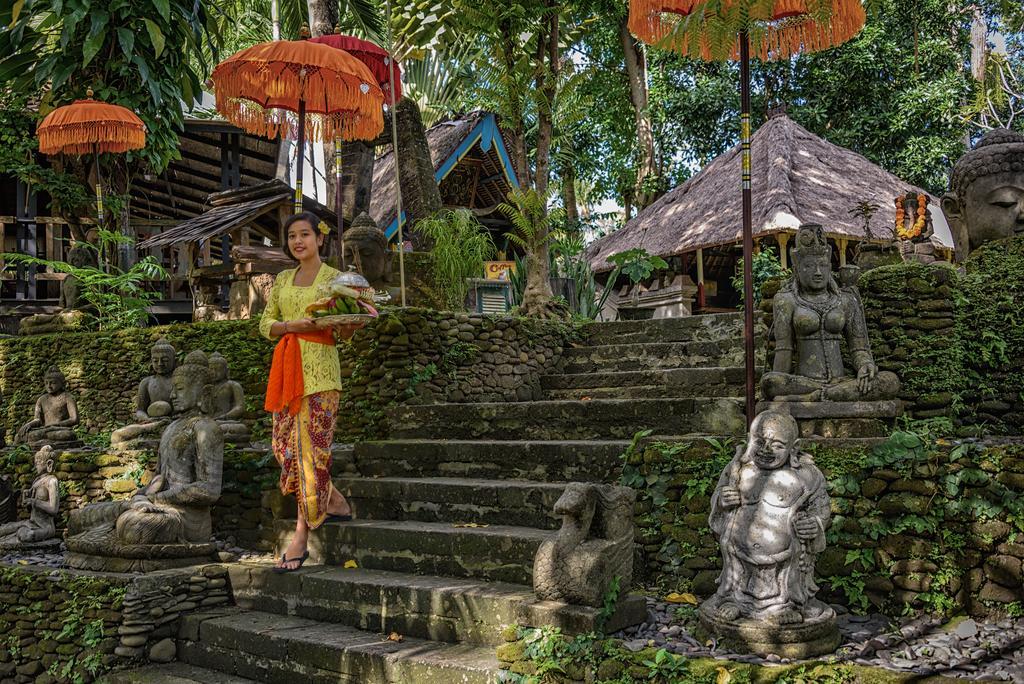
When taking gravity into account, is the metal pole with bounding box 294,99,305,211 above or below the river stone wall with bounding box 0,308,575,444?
above

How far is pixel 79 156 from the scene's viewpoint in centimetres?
1284

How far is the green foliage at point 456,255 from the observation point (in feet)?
30.9

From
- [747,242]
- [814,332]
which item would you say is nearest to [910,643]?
[814,332]

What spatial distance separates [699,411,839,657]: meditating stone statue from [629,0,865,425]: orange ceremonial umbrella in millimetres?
1098

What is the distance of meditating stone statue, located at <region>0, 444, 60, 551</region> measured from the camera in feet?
24.9

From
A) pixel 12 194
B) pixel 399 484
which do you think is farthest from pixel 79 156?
pixel 399 484

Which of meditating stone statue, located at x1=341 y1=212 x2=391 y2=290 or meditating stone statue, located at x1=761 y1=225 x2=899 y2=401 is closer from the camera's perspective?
meditating stone statue, located at x1=761 y1=225 x2=899 y2=401

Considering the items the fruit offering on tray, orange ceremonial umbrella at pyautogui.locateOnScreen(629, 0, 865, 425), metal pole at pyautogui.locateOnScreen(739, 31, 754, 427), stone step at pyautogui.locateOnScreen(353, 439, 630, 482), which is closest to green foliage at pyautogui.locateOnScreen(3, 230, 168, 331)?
stone step at pyautogui.locateOnScreen(353, 439, 630, 482)

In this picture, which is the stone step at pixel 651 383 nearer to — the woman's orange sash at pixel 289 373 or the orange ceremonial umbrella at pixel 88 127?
the woman's orange sash at pixel 289 373

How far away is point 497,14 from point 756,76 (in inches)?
436

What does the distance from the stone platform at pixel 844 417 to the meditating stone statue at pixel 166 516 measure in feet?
12.6

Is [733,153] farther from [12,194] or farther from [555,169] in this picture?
[12,194]

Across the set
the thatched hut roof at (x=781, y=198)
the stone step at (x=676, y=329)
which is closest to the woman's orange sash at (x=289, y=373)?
the stone step at (x=676, y=329)

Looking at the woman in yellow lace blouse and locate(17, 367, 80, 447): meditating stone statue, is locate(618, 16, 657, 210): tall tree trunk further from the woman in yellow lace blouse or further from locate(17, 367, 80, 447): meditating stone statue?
the woman in yellow lace blouse
